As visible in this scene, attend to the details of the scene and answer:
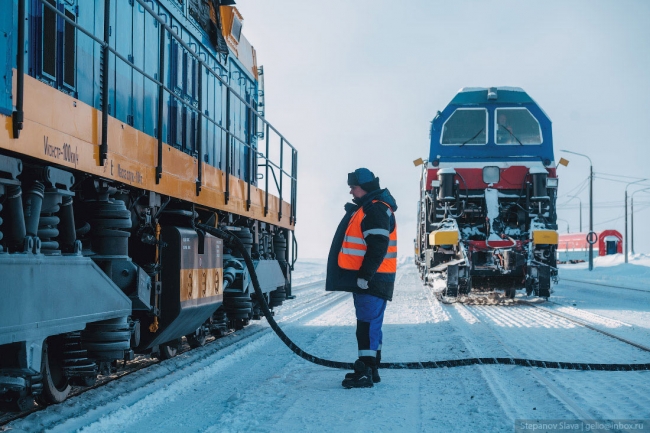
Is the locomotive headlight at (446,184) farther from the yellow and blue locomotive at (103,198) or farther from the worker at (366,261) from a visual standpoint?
the worker at (366,261)

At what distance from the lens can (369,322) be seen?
223 inches

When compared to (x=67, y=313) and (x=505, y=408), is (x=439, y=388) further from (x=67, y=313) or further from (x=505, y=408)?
(x=67, y=313)

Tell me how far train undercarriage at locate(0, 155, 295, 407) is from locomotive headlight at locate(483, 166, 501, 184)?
7.68 m

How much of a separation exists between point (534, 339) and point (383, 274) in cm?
343

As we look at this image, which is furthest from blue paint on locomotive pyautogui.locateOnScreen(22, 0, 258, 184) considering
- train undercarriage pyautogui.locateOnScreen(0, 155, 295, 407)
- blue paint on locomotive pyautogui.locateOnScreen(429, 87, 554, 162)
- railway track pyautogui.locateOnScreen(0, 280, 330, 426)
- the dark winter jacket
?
blue paint on locomotive pyautogui.locateOnScreen(429, 87, 554, 162)

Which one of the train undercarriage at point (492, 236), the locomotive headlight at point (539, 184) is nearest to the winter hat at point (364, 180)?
the train undercarriage at point (492, 236)

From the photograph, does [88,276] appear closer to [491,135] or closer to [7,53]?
[7,53]

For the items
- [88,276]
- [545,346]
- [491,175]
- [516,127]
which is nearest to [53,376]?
[88,276]

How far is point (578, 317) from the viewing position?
11.1 m

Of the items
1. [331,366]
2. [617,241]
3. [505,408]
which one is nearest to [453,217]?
[331,366]

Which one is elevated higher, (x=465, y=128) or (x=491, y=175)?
(x=465, y=128)

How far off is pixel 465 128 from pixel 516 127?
3.45ft

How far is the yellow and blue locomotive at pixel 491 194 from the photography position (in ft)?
44.2

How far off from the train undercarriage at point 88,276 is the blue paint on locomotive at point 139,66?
759 mm
